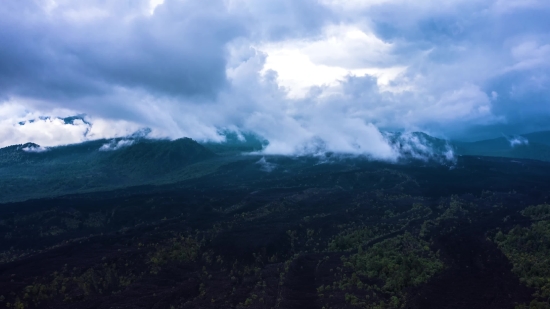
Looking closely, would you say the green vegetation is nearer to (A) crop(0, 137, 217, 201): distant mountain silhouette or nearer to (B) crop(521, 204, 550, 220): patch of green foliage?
(B) crop(521, 204, 550, 220): patch of green foliage

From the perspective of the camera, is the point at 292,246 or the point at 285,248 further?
the point at 292,246

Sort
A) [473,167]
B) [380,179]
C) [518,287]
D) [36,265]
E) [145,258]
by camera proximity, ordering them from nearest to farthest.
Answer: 1. [518,287]
2. [36,265]
3. [145,258]
4. [380,179]
5. [473,167]

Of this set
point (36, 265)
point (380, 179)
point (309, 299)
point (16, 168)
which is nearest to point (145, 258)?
point (36, 265)

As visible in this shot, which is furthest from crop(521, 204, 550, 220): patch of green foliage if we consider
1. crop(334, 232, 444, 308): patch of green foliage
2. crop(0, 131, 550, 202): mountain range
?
crop(0, 131, 550, 202): mountain range

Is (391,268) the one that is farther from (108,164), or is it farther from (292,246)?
(108,164)

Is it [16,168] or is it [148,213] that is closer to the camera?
[148,213]

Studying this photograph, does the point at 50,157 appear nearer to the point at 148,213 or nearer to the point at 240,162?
the point at 240,162

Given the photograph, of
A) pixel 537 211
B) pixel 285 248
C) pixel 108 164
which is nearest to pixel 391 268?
pixel 285 248
